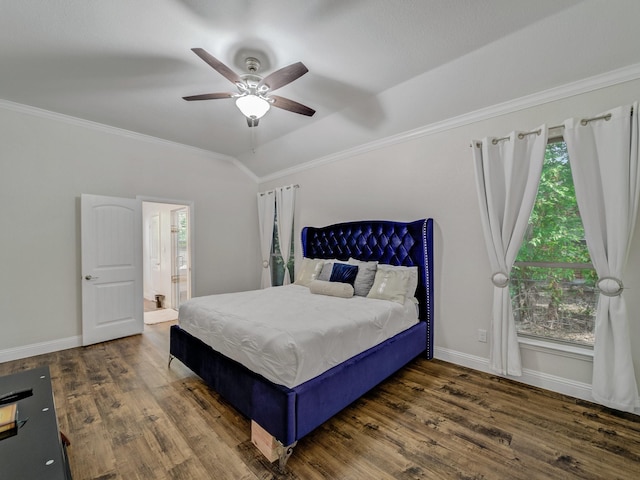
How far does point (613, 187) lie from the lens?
2139mm

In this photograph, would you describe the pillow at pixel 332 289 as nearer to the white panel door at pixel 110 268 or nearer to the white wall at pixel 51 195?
the white panel door at pixel 110 268

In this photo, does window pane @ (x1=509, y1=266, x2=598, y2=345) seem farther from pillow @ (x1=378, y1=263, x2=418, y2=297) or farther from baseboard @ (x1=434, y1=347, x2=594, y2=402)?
pillow @ (x1=378, y1=263, x2=418, y2=297)

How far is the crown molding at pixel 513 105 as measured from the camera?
7.32ft

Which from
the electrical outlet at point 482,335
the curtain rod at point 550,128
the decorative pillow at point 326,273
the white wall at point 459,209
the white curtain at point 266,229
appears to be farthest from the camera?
the white curtain at point 266,229

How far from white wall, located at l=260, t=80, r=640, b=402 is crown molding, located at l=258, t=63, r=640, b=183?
0.13ft

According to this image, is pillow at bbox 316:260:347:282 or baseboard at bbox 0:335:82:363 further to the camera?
pillow at bbox 316:260:347:282

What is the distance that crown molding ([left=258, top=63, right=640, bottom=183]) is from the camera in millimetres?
2232

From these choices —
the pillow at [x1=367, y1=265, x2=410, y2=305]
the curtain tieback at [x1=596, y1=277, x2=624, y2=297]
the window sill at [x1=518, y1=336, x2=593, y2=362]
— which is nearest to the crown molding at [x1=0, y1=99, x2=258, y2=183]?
the pillow at [x1=367, y1=265, x2=410, y2=305]

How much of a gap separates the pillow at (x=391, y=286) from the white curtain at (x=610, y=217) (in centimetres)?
151

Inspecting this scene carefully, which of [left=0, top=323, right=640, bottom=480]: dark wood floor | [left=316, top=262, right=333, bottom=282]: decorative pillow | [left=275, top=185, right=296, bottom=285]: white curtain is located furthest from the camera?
[left=275, top=185, right=296, bottom=285]: white curtain

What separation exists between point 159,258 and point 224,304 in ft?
15.9

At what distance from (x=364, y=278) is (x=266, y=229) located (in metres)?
2.67

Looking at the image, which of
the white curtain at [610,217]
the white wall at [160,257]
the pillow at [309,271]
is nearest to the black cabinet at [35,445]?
the pillow at [309,271]

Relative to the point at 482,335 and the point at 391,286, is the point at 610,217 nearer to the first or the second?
the point at 482,335
